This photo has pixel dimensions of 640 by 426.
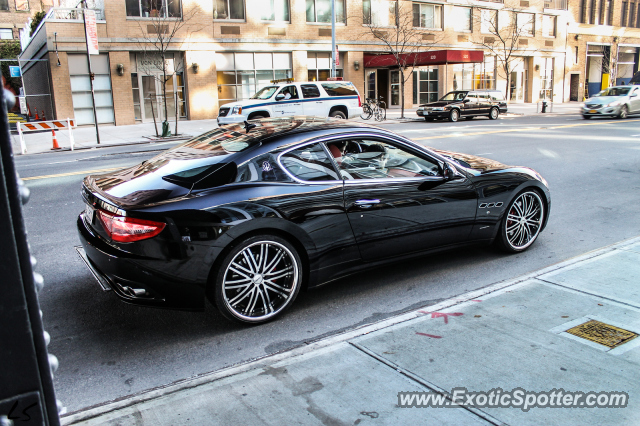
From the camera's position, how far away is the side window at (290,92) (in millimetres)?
22283

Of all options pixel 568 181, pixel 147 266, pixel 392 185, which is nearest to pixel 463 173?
pixel 392 185

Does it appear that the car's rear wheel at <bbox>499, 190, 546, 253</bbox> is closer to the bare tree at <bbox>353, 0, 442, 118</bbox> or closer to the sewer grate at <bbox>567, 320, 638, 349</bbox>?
the sewer grate at <bbox>567, 320, 638, 349</bbox>

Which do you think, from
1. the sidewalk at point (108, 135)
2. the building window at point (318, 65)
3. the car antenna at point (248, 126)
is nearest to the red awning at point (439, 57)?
the building window at point (318, 65)

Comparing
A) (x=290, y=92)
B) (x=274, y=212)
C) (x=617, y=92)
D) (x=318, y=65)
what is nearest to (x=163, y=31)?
(x=290, y=92)

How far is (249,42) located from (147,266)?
30027 mm

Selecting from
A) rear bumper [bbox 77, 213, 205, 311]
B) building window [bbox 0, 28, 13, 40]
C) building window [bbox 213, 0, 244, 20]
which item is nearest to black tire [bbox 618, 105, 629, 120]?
building window [bbox 213, 0, 244, 20]

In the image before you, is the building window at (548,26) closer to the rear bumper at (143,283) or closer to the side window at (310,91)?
the side window at (310,91)

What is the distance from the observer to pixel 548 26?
158 ft

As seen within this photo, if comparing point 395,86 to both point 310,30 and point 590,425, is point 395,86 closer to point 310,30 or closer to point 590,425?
point 310,30

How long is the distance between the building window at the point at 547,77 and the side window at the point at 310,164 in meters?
49.1

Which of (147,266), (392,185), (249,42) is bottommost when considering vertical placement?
(147,266)

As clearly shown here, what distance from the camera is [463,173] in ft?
17.4

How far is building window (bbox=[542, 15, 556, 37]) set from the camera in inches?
1884

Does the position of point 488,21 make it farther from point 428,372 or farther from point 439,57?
point 428,372
